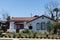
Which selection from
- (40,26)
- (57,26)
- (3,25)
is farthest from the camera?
(3,25)

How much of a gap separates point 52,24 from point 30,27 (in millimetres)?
5649

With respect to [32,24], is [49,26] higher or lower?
A: lower

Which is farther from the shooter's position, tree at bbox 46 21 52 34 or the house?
the house

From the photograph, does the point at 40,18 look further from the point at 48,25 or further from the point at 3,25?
the point at 3,25

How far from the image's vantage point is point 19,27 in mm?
44500

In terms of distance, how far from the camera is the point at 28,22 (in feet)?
141

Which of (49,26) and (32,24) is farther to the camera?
(32,24)

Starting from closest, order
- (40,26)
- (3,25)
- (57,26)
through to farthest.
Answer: (57,26) → (40,26) → (3,25)

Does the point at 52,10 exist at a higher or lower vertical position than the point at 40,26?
higher

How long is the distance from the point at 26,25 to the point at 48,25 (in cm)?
605

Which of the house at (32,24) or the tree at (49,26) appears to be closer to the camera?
the tree at (49,26)

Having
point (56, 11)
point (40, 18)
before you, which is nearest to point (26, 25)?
point (40, 18)

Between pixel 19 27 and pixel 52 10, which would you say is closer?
pixel 19 27

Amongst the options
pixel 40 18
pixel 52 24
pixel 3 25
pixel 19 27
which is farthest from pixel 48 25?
pixel 3 25
